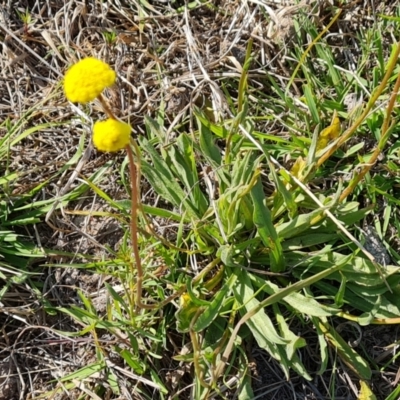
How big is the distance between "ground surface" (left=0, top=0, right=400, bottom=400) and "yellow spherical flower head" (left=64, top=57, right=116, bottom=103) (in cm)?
92

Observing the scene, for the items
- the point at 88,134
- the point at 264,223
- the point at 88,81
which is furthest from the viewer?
the point at 88,134

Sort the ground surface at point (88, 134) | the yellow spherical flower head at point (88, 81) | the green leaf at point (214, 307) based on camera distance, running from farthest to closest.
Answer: the ground surface at point (88, 134)
the green leaf at point (214, 307)
the yellow spherical flower head at point (88, 81)

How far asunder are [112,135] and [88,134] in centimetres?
123

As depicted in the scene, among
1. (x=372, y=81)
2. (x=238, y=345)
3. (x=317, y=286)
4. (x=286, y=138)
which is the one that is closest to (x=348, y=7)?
(x=372, y=81)

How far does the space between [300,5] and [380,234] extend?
0.92 meters

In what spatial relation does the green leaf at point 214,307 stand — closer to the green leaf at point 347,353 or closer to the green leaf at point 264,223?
the green leaf at point 264,223

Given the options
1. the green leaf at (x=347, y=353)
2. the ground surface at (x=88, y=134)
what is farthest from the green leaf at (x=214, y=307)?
the green leaf at (x=347, y=353)

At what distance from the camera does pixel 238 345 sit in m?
2.04

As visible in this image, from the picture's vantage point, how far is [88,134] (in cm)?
238

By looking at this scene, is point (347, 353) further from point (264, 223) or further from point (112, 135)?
point (112, 135)

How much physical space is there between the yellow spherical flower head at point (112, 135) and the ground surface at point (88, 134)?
0.88 meters

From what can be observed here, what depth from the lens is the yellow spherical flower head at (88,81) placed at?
116 cm

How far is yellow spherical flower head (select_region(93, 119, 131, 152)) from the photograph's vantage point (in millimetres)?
1188

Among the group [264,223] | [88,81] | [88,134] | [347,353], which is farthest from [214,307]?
[88,81]
